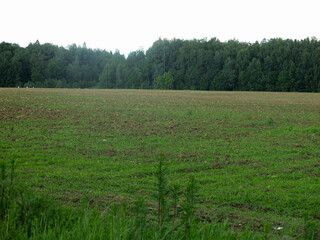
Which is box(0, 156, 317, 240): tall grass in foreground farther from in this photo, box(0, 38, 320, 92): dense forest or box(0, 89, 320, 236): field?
box(0, 38, 320, 92): dense forest

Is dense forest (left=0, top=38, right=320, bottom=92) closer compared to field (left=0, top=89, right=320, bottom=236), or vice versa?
field (left=0, top=89, right=320, bottom=236)

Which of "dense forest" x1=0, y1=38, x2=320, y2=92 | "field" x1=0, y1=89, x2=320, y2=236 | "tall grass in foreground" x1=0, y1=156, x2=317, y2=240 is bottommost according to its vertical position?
"field" x1=0, y1=89, x2=320, y2=236

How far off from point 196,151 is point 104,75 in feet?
318

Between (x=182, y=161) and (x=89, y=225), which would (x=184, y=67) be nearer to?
(x=182, y=161)

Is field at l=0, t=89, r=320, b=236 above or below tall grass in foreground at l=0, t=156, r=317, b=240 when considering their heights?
below

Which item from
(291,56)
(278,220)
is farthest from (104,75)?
(278,220)

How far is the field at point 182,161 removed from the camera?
6375mm

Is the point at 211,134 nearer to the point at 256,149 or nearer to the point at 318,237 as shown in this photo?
the point at 256,149

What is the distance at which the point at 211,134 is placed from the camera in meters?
14.0

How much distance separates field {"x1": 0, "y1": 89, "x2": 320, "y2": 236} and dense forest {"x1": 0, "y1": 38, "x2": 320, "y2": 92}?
7056 centimetres

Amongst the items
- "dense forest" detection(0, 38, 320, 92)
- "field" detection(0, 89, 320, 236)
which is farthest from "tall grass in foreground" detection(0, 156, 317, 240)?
"dense forest" detection(0, 38, 320, 92)

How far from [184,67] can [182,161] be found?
3592 inches

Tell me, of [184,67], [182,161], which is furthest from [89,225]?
[184,67]

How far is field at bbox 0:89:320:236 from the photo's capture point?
6375 millimetres
